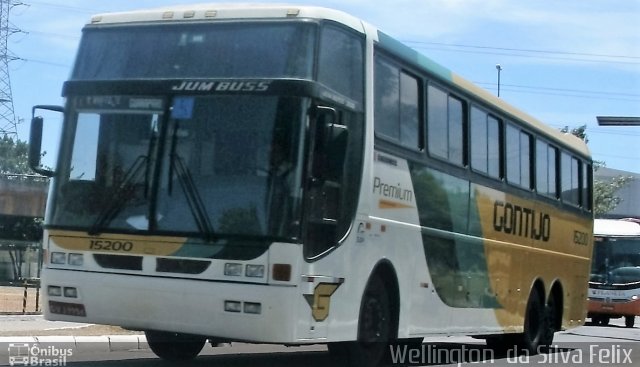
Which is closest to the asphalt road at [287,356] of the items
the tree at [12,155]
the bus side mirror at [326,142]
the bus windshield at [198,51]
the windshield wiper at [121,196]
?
the windshield wiper at [121,196]

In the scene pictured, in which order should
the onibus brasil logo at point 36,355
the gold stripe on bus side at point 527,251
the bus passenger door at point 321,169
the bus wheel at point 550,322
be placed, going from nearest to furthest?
the bus passenger door at point 321,169 → the onibus brasil logo at point 36,355 → the gold stripe on bus side at point 527,251 → the bus wheel at point 550,322

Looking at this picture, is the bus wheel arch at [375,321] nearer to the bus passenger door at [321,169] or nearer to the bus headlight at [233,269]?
the bus passenger door at [321,169]

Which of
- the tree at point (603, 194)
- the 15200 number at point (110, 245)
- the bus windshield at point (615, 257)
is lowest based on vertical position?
the 15200 number at point (110, 245)

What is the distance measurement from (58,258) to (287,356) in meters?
5.21

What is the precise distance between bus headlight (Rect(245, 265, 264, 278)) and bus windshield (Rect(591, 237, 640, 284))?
1028 inches

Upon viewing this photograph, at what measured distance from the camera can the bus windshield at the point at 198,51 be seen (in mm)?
10125

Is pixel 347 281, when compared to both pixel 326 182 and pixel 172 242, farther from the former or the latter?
pixel 172 242

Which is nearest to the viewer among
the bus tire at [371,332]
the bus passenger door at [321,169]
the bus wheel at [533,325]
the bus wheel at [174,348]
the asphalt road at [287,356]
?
the bus passenger door at [321,169]

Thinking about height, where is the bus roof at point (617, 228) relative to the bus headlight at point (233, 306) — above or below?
above

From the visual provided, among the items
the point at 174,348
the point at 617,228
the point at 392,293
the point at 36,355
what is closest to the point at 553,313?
the point at 392,293

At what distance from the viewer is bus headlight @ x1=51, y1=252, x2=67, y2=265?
411 inches

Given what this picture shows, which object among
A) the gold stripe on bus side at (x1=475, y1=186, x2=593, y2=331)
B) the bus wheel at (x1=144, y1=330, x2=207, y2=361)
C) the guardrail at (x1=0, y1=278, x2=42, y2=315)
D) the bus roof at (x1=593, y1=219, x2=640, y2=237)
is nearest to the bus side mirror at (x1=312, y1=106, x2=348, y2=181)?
the bus wheel at (x1=144, y1=330, x2=207, y2=361)

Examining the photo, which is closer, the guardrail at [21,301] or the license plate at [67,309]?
the license plate at [67,309]

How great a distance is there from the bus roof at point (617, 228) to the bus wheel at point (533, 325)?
56.4 feet
